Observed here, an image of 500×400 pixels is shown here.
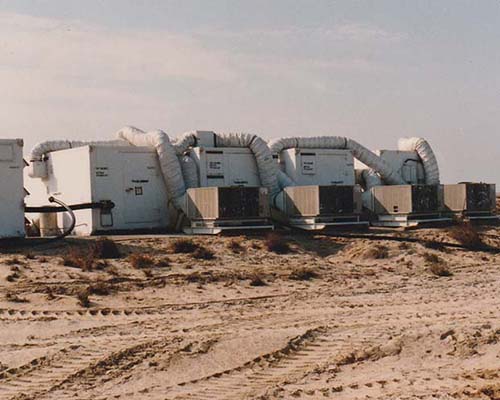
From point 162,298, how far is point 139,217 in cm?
1284

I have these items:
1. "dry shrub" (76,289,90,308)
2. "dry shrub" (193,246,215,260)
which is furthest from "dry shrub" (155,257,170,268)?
"dry shrub" (76,289,90,308)

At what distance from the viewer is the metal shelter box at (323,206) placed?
1182 inches

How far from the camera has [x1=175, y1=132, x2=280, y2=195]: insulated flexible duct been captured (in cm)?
3291

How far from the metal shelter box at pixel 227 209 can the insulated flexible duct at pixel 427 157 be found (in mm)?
14495

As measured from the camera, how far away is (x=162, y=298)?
18547 millimetres

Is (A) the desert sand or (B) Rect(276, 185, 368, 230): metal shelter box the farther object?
(B) Rect(276, 185, 368, 230): metal shelter box

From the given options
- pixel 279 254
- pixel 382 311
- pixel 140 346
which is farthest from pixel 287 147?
pixel 140 346

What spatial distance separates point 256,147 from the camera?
109ft

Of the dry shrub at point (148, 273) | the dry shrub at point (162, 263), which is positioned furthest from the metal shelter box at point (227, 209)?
the dry shrub at point (148, 273)

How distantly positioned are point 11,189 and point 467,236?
1568 cm

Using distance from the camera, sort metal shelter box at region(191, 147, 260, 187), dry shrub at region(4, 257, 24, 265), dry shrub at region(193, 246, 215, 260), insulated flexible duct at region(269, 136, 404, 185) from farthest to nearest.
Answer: insulated flexible duct at region(269, 136, 404, 185) → metal shelter box at region(191, 147, 260, 187) → dry shrub at region(193, 246, 215, 260) → dry shrub at region(4, 257, 24, 265)

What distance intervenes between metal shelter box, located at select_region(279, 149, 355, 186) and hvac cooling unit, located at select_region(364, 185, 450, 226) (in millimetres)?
3240

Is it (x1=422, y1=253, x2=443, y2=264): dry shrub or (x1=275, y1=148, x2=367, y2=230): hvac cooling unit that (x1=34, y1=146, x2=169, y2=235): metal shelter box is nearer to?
(x1=275, y1=148, x2=367, y2=230): hvac cooling unit

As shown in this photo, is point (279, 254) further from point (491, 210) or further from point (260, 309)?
point (491, 210)
